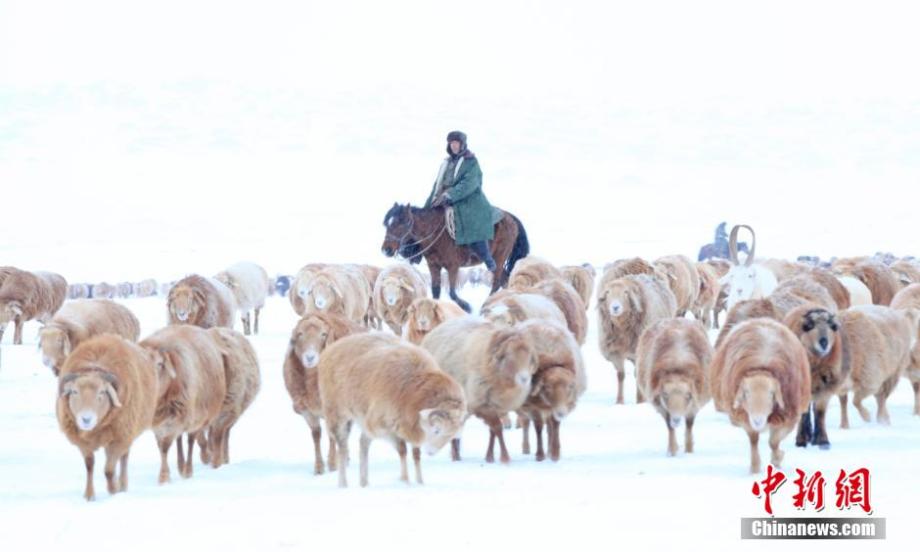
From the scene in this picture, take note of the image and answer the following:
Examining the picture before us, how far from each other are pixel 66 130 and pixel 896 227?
60.8 metres

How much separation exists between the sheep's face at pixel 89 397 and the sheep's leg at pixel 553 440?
311cm

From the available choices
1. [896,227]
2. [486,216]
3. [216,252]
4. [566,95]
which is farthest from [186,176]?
[486,216]

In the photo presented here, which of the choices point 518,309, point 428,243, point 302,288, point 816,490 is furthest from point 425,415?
point 302,288

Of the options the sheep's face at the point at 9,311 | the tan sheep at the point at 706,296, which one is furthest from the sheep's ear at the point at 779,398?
the sheep's face at the point at 9,311

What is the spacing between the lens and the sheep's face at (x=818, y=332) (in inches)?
401

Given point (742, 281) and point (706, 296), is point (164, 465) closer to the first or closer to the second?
point (742, 281)

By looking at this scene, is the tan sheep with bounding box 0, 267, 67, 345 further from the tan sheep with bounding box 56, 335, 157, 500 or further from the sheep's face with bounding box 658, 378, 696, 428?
the sheep's face with bounding box 658, 378, 696, 428

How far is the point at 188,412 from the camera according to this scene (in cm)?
952

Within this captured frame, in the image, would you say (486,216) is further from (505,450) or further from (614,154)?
(614,154)

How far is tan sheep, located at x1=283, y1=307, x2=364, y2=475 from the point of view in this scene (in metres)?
10.0

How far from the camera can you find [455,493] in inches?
331

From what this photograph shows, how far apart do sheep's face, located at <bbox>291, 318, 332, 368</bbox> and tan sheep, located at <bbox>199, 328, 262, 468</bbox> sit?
47 centimetres

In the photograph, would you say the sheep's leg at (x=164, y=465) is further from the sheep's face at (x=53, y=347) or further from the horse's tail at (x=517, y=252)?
the horse's tail at (x=517, y=252)

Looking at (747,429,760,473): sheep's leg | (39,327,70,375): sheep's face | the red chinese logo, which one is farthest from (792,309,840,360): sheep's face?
(39,327,70,375): sheep's face
